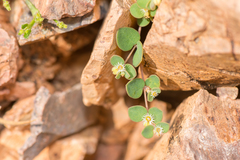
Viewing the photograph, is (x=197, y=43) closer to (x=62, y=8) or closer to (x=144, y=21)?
(x=144, y=21)

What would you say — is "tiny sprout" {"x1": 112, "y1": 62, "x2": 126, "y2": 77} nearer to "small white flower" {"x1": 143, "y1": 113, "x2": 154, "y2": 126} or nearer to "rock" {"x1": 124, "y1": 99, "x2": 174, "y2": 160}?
"small white flower" {"x1": 143, "y1": 113, "x2": 154, "y2": 126}

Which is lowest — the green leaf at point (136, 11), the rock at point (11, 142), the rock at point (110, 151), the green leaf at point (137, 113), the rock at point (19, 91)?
the rock at point (110, 151)

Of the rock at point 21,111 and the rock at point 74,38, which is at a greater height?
the rock at point 74,38

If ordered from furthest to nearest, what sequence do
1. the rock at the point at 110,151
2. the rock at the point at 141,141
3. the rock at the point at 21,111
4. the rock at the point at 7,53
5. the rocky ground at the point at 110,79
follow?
1. the rock at the point at 110,151
2. the rock at the point at 141,141
3. the rock at the point at 21,111
4. the rock at the point at 7,53
5. the rocky ground at the point at 110,79

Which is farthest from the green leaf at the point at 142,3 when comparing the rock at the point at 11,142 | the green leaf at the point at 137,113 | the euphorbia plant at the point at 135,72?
the rock at the point at 11,142

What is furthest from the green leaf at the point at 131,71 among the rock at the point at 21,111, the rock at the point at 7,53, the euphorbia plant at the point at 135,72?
the rock at the point at 21,111

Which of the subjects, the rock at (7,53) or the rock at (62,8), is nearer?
the rock at (62,8)

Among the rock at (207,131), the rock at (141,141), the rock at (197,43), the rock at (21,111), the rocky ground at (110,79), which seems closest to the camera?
the rock at (197,43)

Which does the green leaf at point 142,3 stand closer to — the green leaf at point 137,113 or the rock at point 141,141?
the green leaf at point 137,113
